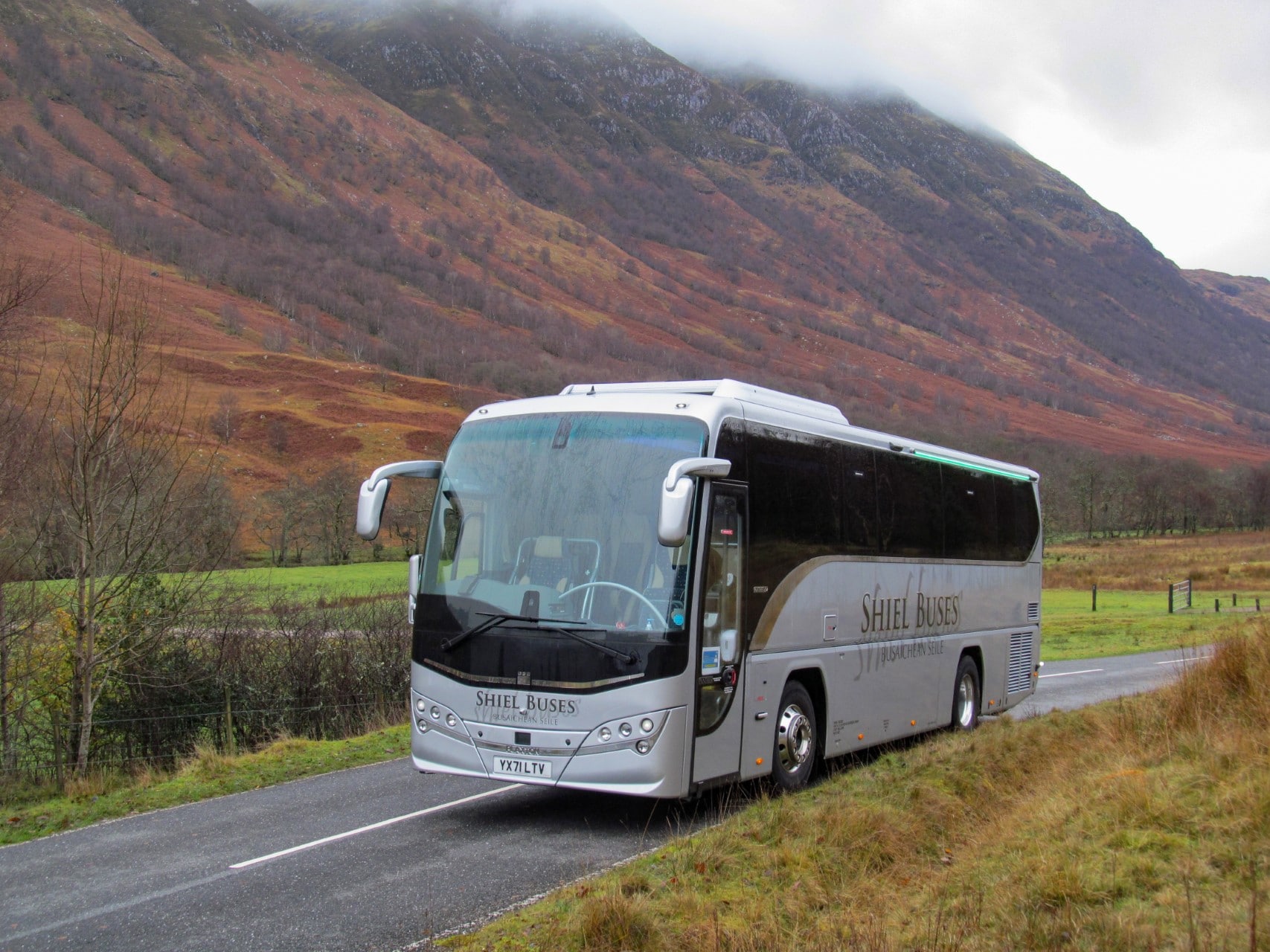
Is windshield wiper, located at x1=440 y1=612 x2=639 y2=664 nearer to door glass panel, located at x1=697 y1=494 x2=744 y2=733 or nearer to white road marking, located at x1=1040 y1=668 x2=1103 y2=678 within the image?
door glass panel, located at x1=697 y1=494 x2=744 y2=733

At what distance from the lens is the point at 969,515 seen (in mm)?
13789

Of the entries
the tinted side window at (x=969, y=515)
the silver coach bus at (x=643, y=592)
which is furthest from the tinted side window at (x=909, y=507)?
the silver coach bus at (x=643, y=592)

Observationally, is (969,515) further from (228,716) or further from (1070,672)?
(228,716)

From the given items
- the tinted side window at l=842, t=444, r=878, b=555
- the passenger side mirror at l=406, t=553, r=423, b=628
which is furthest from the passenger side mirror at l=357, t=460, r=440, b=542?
the tinted side window at l=842, t=444, r=878, b=555

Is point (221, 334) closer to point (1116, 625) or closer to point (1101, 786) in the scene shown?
point (1116, 625)

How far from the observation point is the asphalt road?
664cm

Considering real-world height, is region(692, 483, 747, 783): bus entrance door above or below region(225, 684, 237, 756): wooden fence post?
above

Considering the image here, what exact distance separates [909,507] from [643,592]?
15.8 ft

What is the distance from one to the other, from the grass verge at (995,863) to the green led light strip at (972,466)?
152 inches

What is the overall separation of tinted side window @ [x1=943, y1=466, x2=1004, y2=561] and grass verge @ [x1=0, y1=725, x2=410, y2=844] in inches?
273

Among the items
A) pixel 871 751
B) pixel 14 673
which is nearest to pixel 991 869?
pixel 871 751

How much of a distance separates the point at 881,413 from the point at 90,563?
516 ft

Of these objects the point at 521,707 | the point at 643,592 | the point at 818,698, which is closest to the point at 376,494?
the point at 521,707

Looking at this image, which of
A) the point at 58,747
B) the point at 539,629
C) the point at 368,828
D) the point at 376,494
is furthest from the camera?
the point at 58,747
